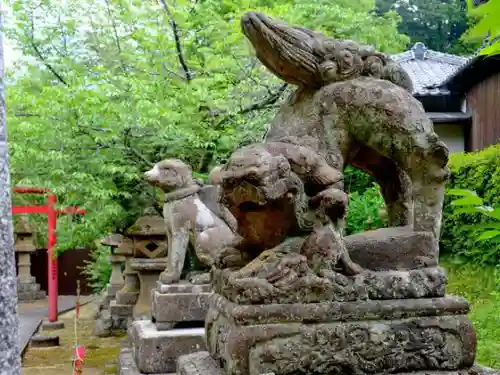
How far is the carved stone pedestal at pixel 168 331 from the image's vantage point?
505cm

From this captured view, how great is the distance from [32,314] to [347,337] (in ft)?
38.9

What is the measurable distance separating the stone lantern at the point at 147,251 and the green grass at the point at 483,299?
400cm

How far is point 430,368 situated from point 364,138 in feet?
3.61

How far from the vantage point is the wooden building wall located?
1263 cm

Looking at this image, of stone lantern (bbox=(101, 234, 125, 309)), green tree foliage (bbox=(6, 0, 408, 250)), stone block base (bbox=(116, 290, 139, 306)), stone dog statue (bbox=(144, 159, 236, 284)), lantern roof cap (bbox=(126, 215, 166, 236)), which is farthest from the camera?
stone lantern (bbox=(101, 234, 125, 309))

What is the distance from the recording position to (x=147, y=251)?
8.84 m

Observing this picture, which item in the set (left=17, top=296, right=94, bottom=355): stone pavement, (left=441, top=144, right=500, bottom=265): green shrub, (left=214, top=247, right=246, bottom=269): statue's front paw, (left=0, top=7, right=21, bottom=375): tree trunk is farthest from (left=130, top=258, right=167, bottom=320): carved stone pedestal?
(left=214, top=247, right=246, bottom=269): statue's front paw

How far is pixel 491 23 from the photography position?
106 centimetres

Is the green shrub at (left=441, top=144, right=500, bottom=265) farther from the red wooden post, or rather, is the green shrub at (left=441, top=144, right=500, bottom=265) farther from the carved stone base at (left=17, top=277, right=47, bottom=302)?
the carved stone base at (left=17, top=277, right=47, bottom=302)

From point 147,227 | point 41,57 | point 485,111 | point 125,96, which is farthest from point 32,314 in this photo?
point 485,111

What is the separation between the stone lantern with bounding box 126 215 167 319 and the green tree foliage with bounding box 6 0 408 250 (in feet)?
1.09

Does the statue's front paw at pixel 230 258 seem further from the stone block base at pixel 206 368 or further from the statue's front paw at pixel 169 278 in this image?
the statue's front paw at pixel 169 278

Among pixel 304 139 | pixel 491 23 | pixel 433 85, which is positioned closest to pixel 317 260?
pixel 304 139

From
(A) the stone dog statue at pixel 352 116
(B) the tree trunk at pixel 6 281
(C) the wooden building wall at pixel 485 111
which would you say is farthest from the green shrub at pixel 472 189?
(B) the tree trunk at pixel 6 281
